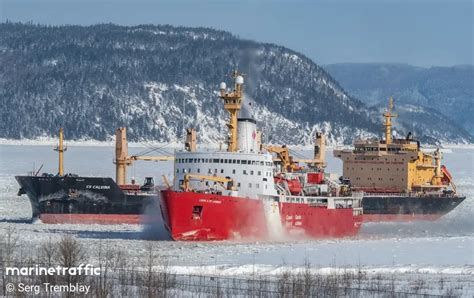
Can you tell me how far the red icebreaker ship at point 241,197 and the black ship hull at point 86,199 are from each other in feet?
24.1

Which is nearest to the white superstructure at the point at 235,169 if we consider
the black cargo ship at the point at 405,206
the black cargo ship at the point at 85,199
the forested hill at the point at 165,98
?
the black cargo ship at the point at 85,199

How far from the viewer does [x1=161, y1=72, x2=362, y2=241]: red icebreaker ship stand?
41.4m

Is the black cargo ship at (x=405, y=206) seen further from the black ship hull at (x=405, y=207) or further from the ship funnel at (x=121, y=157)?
the ship funnel at (x=121, y=157)

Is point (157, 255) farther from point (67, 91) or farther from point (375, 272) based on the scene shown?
point (67, 91)

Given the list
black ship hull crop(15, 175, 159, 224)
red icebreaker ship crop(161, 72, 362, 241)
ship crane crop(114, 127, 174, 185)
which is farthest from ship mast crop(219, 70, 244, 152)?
ship crane crop(114, 127, 174, 185)

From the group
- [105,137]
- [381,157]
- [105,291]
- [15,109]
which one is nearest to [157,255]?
[105,291]

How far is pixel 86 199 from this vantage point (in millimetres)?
51875

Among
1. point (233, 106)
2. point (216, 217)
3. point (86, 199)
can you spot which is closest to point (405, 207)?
point (86, 199)

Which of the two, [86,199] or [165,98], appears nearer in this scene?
[86,199]

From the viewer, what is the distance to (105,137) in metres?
167

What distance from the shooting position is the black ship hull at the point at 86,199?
51.5m

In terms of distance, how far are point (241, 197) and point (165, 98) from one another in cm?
13508

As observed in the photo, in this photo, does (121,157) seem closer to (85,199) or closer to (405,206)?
(85,199)

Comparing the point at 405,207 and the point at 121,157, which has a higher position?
the point at 121,157
